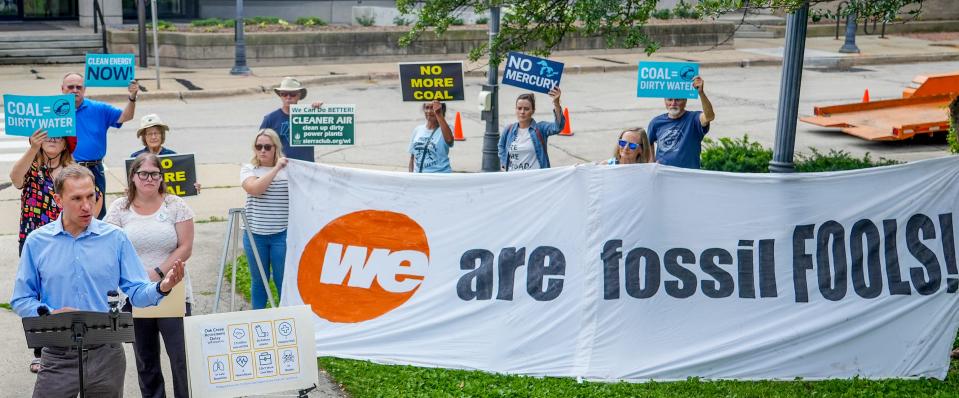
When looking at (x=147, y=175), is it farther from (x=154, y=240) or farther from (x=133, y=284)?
(x=133, y=284)

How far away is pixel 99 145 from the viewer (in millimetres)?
9695

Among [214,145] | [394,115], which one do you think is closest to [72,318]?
[214,145]

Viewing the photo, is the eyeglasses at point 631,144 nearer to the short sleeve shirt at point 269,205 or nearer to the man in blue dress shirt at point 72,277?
the short sleeve shirt at point 269,205

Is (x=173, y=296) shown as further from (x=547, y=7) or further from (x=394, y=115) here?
(x=394, y=115)

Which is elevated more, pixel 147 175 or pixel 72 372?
pixel 147 175

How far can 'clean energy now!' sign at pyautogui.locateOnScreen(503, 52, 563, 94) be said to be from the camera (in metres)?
10.4

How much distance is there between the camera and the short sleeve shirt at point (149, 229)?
681 cm

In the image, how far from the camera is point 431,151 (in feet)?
32.3

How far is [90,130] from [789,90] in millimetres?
5908

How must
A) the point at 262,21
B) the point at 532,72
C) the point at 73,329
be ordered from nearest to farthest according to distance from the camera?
the point at 73,329, the point at 532,72, the point at 262,21

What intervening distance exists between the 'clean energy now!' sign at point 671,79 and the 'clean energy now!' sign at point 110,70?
528cm

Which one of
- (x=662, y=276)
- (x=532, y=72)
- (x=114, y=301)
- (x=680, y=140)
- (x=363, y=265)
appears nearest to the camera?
(x=114, y=301)

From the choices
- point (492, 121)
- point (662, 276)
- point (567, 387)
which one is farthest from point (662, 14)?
point (567, 387)

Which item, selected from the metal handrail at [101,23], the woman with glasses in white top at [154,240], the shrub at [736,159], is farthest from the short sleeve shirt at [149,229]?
the metal handrail at [101,23]
